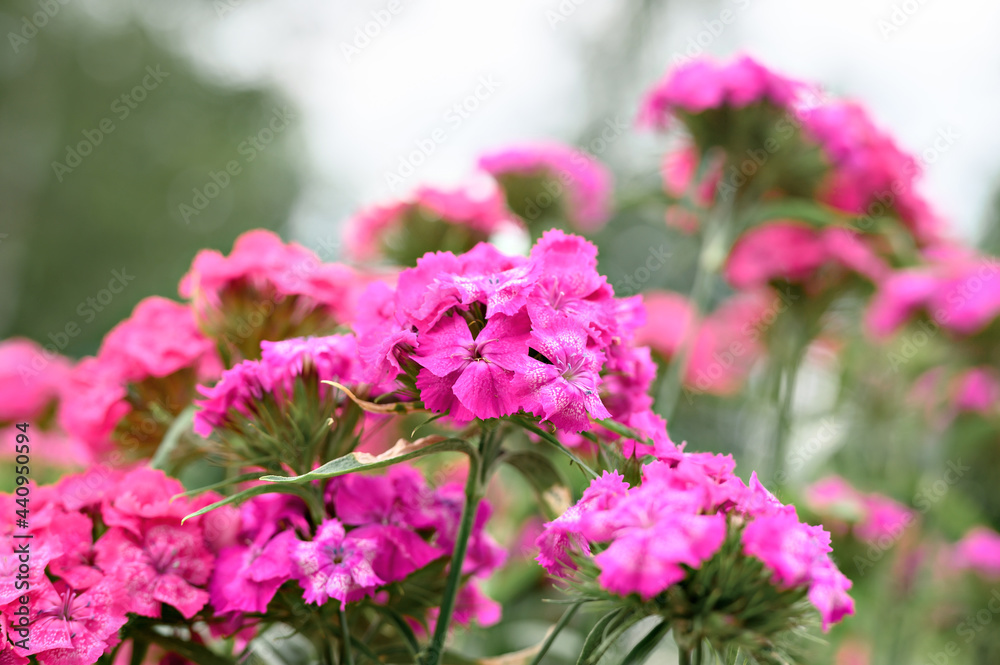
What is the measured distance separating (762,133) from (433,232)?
2.84ft

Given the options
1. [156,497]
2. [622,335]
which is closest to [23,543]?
[156,497]

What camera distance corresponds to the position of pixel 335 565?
2.69ft

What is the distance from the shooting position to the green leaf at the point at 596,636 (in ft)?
2.41

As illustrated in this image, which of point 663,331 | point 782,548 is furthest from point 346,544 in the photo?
point 663,331

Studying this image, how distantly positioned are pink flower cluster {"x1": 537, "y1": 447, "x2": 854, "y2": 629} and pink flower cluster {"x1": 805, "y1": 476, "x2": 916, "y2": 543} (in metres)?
1.17

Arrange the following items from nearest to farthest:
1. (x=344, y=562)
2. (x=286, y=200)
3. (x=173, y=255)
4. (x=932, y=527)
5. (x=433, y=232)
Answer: (x=344, y=562)
(x=433, y=232)
(x=932, y=527)
(x=173, y=255)
(x=286, y=200)

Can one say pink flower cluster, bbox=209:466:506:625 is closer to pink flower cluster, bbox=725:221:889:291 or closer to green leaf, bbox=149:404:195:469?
green leaf, bbox=149:404:195:469

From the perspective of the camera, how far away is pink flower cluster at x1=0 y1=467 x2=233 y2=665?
2.51 ft

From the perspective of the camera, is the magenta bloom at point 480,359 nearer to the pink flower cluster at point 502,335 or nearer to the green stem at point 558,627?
the pink flower cluster at point 502,335

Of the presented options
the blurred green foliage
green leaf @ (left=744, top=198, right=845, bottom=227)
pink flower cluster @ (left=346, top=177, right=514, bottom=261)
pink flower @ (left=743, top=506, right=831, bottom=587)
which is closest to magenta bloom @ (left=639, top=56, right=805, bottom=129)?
green leaf @ (left=744, top=198, right=845, bottom=227)

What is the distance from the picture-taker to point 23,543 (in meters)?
0.83

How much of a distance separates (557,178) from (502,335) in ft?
4.17

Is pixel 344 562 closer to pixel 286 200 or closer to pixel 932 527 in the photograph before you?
pixel 932 527

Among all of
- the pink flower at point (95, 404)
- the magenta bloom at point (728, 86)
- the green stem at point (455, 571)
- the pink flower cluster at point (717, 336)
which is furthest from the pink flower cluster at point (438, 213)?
the green stem at point (455, 571)
